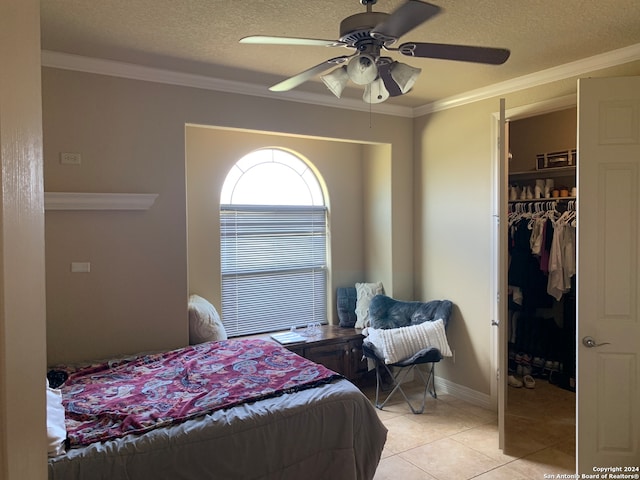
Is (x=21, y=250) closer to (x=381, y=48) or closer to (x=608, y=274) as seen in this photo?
(x=381, y=48)

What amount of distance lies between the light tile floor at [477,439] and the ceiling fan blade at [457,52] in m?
2.50

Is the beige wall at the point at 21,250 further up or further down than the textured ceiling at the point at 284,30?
further down

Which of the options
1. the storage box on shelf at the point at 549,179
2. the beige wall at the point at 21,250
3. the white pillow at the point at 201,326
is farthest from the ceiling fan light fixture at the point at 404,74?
the storage box on shelf at the point at 549,179

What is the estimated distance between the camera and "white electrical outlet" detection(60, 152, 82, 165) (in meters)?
3.06

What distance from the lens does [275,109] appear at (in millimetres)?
3887

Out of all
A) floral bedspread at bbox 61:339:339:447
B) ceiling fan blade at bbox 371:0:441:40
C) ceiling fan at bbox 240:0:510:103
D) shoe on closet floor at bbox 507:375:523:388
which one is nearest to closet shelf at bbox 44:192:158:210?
floral bedspread at bbox 61:339:339:447

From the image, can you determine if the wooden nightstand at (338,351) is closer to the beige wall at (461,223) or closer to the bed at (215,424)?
the beige wall at (461,223)

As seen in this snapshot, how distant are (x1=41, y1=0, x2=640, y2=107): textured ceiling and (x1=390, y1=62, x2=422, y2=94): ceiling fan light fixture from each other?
0.39m

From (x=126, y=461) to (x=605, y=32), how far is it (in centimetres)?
342

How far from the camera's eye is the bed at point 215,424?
1.99m

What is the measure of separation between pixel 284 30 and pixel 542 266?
10.6 feet

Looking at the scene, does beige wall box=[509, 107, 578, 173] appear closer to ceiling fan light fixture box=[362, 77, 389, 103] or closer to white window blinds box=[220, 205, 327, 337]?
white window blinds box=[220, 205, 327, 337]

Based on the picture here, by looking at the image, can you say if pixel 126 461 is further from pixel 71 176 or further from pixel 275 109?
pixel 275 109

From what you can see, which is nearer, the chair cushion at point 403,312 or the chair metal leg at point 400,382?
the chair metal leg at point 400,382
